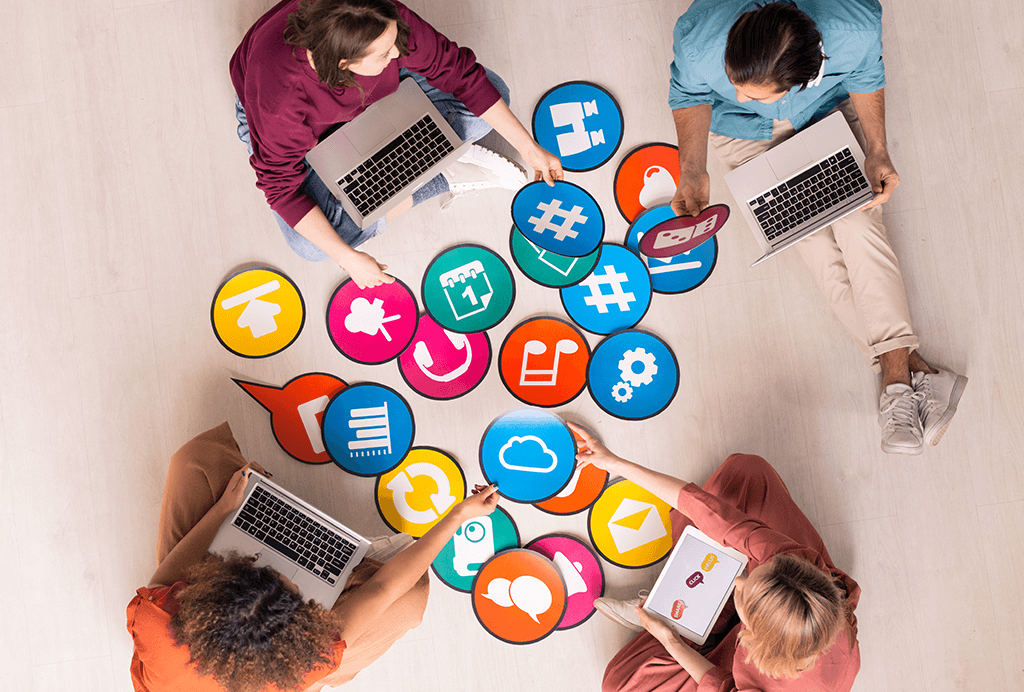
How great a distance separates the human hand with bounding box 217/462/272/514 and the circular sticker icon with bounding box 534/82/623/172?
1.23 metres

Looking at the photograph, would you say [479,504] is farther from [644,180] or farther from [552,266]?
[644,180]

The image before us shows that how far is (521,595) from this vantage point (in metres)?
1.88

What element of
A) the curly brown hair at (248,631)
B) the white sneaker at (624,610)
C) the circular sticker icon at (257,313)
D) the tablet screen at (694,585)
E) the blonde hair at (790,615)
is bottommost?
the white sneaker at (624,610)

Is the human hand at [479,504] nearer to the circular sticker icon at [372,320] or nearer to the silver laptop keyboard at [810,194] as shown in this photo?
the circular sticker icon at [372,320]

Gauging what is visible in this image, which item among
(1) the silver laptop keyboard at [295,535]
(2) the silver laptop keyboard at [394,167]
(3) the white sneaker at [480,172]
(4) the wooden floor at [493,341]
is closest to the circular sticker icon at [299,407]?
(4) the wooden floor at [493,341]

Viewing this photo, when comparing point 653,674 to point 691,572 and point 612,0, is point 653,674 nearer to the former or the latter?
point 691,572

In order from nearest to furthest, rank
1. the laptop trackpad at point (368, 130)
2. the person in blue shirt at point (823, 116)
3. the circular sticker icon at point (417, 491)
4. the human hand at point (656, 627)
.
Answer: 1. the person in blue shirt at point (823, 116)
2. the laptop trackpad at point (368, 130)
3. the human hand at point (656, 627)
4. the circular sticker icon at point (417, 491)

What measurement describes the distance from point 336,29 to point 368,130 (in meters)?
0.37

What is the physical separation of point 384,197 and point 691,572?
1.25 m

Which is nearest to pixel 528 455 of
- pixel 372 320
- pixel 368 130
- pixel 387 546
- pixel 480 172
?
pixel 387 546

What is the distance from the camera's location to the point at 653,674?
1738mm

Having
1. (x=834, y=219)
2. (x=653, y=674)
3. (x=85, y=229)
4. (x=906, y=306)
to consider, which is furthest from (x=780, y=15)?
(x=85, y=229)

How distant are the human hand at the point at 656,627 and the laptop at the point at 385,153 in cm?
123

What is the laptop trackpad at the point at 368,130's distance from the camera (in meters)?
1.59
